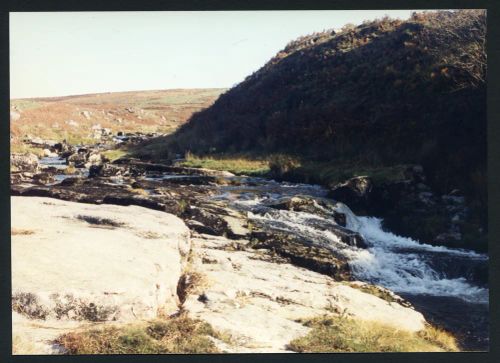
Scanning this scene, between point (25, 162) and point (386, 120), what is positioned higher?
point (386, 120)

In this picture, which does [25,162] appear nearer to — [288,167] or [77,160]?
[77,160]

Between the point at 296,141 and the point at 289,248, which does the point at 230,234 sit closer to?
the point at 289,248

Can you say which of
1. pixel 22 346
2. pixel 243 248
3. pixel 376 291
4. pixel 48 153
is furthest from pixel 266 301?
pixel 48 153

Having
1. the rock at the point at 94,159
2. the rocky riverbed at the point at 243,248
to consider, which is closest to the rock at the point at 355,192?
the rocky riverbed at the point at 243,248

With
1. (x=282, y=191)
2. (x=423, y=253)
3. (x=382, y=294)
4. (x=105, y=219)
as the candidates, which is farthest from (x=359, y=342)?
(x=105, y=219)

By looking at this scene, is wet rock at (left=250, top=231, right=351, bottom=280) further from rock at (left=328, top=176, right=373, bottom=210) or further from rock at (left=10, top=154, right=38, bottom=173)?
rock at (left=10, top=154, right=38, bottom=173)
